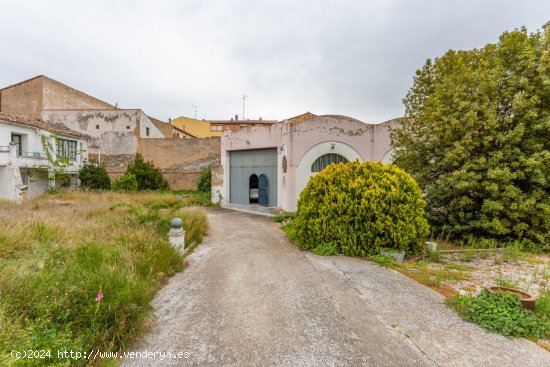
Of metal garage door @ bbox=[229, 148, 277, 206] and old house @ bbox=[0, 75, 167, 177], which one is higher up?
old house @ bbox=[0, 75, 167, 177]

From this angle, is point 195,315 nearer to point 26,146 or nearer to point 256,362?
point 256,362

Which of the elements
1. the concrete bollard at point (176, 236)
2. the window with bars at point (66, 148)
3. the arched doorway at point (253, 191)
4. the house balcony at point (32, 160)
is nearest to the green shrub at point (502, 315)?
the concrete bollard at point (176, 236)

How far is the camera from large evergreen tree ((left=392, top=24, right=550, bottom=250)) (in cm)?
667

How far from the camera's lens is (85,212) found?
8.97 m

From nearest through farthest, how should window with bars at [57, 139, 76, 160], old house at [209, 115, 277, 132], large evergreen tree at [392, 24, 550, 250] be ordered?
1. large evergreen tree at [392, 24, 550, 250]
2. window with bars at [57, 139, 76, 160]
3. old house at [209, 115, 277, 132]

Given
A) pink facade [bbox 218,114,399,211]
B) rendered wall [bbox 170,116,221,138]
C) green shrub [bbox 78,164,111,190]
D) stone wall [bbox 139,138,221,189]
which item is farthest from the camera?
rendered wall [bbox 170,116,221,138]

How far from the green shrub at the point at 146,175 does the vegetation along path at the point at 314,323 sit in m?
15.7

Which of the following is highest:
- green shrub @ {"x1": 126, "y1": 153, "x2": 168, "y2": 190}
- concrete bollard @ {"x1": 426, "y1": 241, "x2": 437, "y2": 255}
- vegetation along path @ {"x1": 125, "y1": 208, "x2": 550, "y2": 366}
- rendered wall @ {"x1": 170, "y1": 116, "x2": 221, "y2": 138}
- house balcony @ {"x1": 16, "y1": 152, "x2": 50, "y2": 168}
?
rendered wall @ {"x1": 170, "y1": 116, "x2": 221, "y2": 138}

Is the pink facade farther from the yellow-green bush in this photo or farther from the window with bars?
the window with bars

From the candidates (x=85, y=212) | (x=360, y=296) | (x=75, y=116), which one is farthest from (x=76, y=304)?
(x=75, y=116)

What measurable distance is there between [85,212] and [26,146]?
44.7ft

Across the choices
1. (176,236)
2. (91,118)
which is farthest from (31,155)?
(176,236)

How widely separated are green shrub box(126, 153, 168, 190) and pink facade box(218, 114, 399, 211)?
11189mm

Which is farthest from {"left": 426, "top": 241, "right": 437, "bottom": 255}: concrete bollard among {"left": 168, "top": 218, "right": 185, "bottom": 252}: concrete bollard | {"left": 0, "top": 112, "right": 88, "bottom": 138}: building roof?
{"left": 0, "top": 112, "right": 88, "bottom": 138}: building roof
